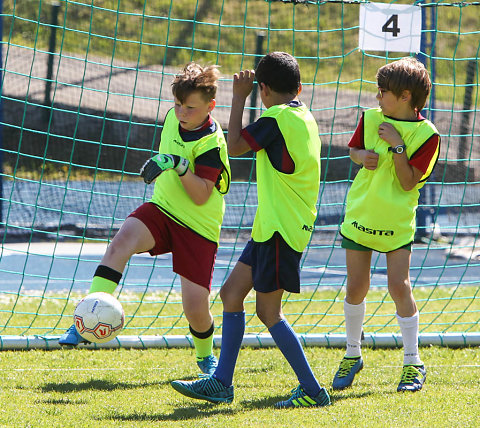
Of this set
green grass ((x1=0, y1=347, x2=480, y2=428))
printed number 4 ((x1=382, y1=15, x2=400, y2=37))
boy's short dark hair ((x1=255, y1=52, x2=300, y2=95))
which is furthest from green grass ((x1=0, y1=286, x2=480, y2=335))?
boy's short dark hair ((x1=255, y1=52, x2=300, y2=95))

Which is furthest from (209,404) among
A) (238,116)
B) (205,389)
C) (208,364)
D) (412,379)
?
(238,116)

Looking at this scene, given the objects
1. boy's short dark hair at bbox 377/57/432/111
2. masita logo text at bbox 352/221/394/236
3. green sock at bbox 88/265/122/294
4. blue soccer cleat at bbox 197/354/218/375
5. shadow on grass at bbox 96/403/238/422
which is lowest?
shadow on grass at bbox 96/403/238/422

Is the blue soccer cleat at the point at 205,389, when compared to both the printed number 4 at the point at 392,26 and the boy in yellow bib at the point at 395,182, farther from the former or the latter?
the printed number 4 at the point at 392,26

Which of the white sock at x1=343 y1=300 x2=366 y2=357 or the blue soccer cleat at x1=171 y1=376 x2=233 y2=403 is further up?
the white sock at x1=343 y1=300 x2=366 y2=357

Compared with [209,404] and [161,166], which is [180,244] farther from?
[209,404]

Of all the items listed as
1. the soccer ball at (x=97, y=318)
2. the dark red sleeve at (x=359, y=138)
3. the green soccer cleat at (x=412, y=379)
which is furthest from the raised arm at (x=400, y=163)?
the soccer ball at (x=97, y=318)

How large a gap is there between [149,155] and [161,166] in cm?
1006

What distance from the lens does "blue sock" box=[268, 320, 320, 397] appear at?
3.86 meters

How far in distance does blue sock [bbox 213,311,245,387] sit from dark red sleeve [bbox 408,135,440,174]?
47.8 inches

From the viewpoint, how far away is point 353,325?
4.48 m

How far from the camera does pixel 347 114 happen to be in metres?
14.5

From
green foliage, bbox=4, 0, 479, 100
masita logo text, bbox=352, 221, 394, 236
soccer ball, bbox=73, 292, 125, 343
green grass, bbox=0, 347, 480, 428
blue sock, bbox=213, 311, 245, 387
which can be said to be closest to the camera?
green grass, bbox=0, 347, 480, 428

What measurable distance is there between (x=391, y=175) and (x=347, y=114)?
10.5 meters

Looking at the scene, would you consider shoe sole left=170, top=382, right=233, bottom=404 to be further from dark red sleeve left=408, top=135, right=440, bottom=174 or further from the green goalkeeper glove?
dark red sleeve left=408, top=135, right=440, bottom=174
